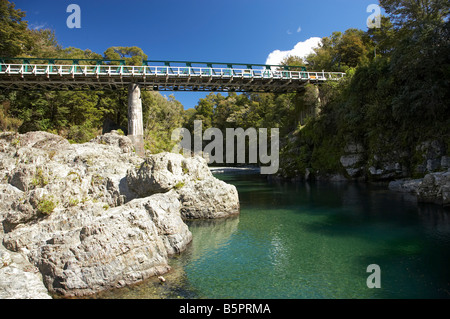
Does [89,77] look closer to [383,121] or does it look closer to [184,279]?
[184,279]

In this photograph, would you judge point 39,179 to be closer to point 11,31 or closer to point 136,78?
point 136,78

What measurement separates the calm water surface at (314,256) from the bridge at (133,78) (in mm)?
20588

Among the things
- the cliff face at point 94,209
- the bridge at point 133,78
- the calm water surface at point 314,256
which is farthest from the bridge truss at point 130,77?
the calm water surface at point 314,256

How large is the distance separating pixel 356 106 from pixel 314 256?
24090 mm

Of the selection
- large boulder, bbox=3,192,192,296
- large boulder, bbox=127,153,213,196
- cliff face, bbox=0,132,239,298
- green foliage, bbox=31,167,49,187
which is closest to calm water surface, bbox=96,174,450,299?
large boulder, bbox=3,192,192,296

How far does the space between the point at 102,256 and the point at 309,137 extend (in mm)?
34292

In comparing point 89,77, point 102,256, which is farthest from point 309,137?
point 102,256

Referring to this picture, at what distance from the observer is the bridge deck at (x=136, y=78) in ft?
90.5

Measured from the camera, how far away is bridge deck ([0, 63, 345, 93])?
27.6 m

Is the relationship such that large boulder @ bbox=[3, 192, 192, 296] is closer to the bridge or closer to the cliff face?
the cliff face

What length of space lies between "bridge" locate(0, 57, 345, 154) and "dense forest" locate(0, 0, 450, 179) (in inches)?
81.2

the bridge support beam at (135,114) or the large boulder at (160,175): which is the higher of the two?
the bridge support beam at (135,114)

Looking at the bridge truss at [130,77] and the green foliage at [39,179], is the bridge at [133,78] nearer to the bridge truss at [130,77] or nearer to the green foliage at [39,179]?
the bridge truss at [130,77]
